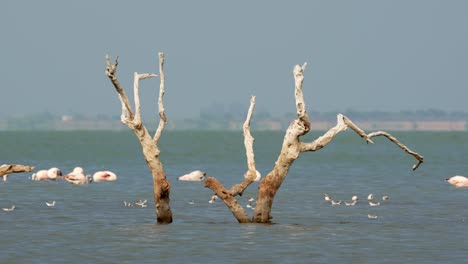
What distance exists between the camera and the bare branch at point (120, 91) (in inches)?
1304

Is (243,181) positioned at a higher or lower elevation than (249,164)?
lower

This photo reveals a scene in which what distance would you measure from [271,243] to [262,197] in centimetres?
283

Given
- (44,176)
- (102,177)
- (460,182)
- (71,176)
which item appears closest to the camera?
(460,182)

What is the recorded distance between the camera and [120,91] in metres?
33.8

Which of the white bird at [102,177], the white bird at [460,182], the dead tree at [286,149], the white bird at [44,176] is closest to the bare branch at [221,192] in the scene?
the dead tree at [286,149]

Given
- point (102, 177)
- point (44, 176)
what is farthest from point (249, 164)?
point (44, 176)

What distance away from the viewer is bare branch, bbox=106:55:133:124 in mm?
33125

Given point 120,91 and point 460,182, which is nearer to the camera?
point 120,91

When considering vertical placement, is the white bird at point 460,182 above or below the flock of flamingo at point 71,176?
below

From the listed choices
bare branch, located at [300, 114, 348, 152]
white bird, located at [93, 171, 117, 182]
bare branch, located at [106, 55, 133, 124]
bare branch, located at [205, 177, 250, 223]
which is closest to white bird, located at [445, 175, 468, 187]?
white bird, located at [93, 171, 117, 182]

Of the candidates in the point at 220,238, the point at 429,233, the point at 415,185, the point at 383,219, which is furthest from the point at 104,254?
the point at 415,185

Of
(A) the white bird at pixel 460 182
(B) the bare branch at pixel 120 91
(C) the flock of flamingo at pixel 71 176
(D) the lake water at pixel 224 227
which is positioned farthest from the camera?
(C) the flock of flamingo at pixel 71 176

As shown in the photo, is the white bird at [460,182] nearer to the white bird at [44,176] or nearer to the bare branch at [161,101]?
the white bird at [44,176]

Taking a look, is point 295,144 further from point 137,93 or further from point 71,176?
point 71,176
